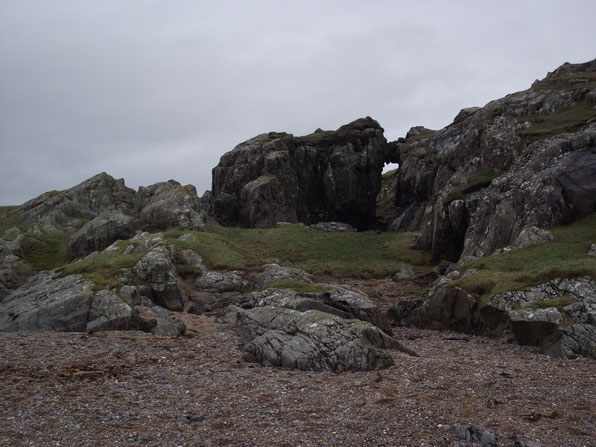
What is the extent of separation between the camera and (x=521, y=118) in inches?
2301

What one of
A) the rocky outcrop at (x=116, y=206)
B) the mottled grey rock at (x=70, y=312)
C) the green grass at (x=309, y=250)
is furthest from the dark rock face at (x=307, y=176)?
the mottled grey rock at (x=70, y=312)

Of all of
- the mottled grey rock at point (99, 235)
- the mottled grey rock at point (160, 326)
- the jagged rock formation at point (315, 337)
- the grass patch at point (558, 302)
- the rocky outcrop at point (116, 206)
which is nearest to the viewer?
the jagged rock formation at point (315, 337)

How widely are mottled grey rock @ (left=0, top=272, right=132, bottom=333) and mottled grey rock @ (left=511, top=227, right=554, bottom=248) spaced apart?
3163 centimetres

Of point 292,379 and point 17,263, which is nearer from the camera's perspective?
point 292,379

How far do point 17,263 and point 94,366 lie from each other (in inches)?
1655

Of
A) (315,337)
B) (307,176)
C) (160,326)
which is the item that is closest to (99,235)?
(160,326)

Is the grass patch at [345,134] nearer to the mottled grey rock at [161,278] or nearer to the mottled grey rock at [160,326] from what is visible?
the mottled grey rock at [161,278]

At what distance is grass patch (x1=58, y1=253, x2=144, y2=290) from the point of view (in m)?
30.5

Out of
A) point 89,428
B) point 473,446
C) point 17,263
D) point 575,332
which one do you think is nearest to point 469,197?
point 575,332

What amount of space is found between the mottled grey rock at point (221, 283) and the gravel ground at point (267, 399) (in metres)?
16.3

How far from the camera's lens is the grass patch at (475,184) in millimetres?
51016

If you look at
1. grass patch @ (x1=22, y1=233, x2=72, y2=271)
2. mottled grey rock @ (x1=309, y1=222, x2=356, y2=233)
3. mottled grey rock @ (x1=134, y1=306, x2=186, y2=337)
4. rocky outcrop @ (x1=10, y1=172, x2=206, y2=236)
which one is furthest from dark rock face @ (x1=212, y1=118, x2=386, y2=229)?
mottled grey rock @ (x1=134, y1=306, x2=186, y2=337)

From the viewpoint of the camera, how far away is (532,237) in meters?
36.6

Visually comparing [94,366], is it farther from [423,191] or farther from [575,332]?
[423,191]
